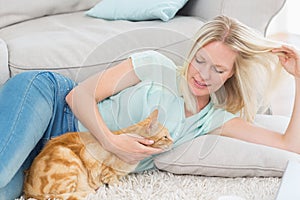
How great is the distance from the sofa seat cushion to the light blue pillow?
0.10ft

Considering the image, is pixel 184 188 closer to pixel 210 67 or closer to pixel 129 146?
pixel 129 146

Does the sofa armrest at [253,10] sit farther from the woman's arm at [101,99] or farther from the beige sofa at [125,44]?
the woman's arm at [101,99]

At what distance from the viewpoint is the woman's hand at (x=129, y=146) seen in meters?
1.54

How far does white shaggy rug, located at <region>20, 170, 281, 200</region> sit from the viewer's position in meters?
1.52

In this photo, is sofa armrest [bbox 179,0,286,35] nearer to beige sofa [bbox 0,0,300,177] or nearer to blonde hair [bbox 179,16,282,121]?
beige sofa [bbox 0,0,300,177]

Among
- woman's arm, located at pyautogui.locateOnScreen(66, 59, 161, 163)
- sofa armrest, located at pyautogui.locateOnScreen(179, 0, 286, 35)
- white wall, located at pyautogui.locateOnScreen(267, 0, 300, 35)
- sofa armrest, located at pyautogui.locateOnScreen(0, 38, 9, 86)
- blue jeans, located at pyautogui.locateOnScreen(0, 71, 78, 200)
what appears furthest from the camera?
white wall, located at pyautogui.locateOnScreen(267, 0, 300, 35)

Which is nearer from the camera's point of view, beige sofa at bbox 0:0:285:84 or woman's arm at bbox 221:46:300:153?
woman's arm at bbox 221:46:300:153

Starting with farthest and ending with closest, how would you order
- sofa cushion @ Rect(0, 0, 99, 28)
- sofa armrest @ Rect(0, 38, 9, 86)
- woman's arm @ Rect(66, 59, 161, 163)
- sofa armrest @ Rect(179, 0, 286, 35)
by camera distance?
sofa cushion @ Rect(0, 0, 99, 28)
sofa armrest @ Rect(179, 0, 286, 35)
sofa armrest @ Rect(0, 38, 9, 86)
woman's arm @ Rect(66, 59, 161, 163)

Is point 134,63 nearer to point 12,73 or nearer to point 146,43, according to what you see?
point 146,43

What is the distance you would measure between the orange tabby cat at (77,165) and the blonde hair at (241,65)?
151mm

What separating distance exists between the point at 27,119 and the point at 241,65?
594 millimetres

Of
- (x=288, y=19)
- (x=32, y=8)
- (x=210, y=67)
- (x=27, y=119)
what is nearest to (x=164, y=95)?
(x=210, y=67)

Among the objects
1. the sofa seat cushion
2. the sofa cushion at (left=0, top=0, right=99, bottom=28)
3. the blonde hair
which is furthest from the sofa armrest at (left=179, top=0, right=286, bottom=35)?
the sofa cushion at (left=0, top=0, right=99, bottom=28)

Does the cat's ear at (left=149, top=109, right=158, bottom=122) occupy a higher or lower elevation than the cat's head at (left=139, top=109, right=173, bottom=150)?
higher
